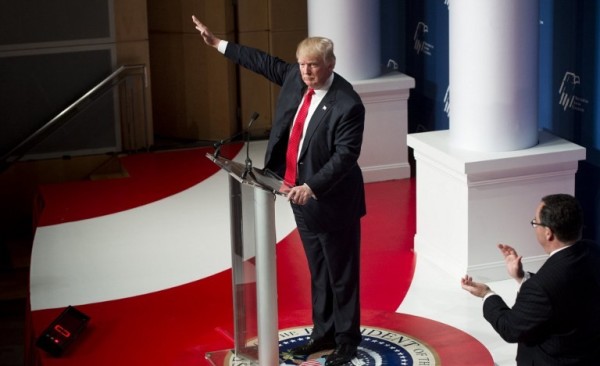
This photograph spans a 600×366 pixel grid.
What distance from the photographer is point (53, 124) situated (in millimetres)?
9328

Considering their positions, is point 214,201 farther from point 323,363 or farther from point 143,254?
point 323,363

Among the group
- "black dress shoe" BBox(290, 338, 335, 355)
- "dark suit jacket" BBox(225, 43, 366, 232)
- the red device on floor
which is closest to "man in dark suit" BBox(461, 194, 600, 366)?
"dark suit jacket" BBox(225, 43, 366, 232)

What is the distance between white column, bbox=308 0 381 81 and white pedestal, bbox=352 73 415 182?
13 cm

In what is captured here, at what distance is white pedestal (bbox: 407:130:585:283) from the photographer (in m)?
6.04

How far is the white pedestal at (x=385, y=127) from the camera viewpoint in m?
8.13

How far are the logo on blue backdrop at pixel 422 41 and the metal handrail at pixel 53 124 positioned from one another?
2.46 metres

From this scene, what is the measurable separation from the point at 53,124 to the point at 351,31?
2858mm

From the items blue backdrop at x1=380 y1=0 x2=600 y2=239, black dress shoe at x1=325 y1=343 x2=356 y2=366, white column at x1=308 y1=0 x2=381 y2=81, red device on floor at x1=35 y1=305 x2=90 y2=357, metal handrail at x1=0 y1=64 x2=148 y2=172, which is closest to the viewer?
black dress shoe at x1=325 y1=343 x2=356 y2=366

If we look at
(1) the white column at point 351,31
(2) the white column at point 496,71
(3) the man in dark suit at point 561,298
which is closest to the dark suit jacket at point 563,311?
(3) the man in dark suit at point 561,298

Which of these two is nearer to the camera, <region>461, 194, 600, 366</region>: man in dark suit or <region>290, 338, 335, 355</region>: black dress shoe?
<region>461, 194, 600, 366</region>: man in dark suit

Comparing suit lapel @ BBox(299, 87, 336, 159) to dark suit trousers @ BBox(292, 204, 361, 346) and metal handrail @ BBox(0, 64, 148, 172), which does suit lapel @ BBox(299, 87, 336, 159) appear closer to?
dark suit trousers @ BBox(292, 204, 361, 346)

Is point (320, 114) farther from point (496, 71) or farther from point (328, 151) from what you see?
point (496, 71)

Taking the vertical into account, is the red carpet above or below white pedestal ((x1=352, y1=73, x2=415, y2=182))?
below

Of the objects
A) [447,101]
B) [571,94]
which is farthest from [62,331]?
[447,101]
